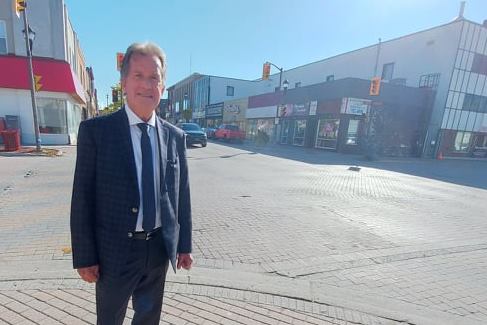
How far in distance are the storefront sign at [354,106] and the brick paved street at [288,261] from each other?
1561 cm

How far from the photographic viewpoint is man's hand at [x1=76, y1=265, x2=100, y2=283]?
5.69ft

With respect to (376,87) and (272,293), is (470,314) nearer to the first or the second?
(272,293)

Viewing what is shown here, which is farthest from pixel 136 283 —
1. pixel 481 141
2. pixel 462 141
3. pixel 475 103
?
pixel 481 141

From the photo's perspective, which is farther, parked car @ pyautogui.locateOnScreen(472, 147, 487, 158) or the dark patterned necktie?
parked car @ pyautogui.locateOnScreen(472, 147, 487, 158)

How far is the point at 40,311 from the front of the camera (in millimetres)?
2635

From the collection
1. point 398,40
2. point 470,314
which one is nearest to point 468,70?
point 398,40

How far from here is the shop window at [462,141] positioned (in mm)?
28078

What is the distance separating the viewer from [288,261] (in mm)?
4043

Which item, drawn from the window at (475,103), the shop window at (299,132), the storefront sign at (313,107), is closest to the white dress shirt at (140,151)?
the storefront sign at (313,107)

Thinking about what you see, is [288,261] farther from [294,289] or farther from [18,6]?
[18,6]

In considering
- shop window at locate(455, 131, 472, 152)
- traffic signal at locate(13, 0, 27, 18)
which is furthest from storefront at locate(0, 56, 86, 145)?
shop window at locate(455, 131, 472, 152)

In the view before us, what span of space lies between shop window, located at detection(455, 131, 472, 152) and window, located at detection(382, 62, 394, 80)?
8547 mm

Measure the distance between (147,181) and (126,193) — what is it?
14cm

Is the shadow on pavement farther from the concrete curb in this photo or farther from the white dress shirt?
the white dress shirt
